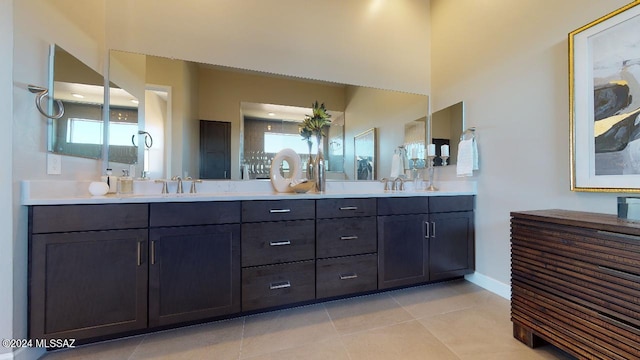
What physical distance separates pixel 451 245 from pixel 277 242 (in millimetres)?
1575

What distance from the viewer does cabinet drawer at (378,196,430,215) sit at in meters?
2.02

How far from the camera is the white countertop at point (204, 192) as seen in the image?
51.9 inches

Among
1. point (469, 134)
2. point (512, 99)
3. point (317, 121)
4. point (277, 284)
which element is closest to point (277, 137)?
point (317, 121)

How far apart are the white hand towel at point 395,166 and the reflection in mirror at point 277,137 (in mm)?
593

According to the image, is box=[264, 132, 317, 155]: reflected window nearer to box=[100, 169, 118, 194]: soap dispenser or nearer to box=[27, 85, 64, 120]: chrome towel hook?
box=[100, 169, 118, 194]: soap dispenser

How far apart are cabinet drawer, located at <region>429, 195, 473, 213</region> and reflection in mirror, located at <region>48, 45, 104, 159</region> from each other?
2.61m

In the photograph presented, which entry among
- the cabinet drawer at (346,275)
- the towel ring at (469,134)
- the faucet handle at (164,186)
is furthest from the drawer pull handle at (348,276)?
the towel ring at (469,134)

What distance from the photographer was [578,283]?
4.05 feet

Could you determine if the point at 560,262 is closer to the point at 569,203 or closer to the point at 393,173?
the point at 569,203

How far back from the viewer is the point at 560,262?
4.32 ft

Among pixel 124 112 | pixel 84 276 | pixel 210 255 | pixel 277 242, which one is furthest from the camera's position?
pixel 124 112

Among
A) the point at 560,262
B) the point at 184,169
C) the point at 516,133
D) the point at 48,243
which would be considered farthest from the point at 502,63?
the point at 48,243

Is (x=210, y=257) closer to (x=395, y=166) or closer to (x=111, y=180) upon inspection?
(x=111, y=180)

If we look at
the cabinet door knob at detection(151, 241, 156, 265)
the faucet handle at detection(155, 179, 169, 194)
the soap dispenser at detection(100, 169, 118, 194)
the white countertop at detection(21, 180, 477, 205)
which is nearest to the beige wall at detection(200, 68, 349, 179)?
the white countertop at detection(21, 180, 477, 205)
